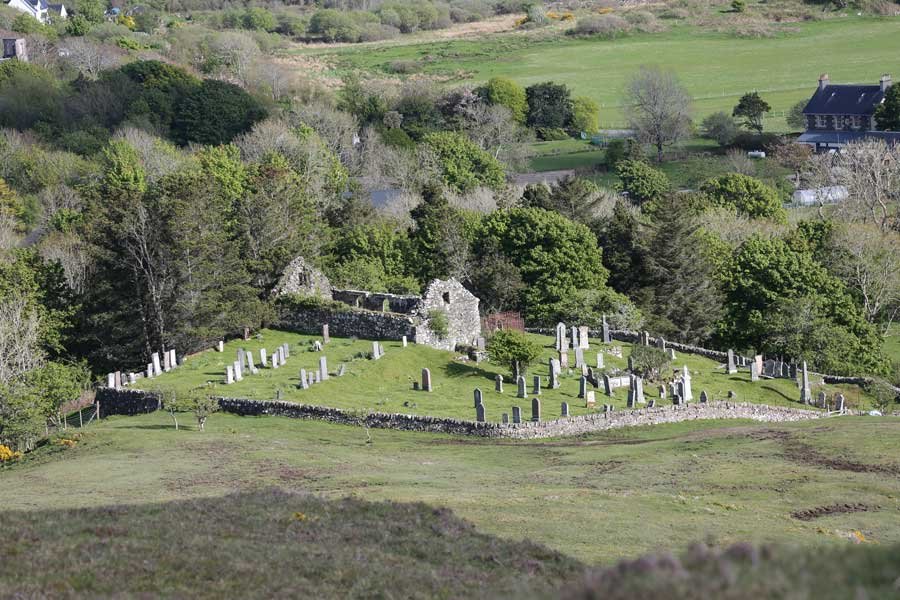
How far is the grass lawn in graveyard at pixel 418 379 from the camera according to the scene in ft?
182

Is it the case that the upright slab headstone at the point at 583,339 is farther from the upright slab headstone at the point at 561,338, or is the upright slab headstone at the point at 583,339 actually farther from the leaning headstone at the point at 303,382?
the leaning headstone at the point at 303,382

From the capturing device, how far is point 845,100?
169m

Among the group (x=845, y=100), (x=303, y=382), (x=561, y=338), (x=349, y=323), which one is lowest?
(x=561, y=338)

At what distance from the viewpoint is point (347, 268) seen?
83625 millimetres

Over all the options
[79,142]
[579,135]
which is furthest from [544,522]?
[579,135]

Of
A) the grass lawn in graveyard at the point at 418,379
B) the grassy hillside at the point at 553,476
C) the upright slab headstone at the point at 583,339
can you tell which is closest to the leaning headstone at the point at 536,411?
the grass lawn in graveyard at the point at 418,379

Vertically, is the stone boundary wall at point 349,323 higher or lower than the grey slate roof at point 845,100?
lower

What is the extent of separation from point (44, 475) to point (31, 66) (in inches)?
5651

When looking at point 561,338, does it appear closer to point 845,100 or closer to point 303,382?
point 303,382

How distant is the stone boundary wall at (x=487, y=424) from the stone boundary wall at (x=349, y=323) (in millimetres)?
11687

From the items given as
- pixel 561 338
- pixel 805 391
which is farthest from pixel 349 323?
pixel 805 391

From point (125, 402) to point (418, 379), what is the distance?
13.2 meters

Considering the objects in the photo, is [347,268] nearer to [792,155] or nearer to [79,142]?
[79,142]

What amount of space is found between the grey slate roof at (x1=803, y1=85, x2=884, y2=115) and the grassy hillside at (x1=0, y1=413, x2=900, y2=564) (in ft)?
403
